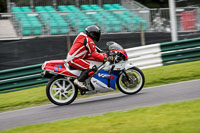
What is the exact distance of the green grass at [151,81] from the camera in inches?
329

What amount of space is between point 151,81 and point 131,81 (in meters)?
1.79

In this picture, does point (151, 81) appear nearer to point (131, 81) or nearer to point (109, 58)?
point (131, 81)

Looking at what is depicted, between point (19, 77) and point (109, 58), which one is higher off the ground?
point (109, 58)

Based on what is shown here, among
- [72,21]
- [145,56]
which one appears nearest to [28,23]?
[72,21]

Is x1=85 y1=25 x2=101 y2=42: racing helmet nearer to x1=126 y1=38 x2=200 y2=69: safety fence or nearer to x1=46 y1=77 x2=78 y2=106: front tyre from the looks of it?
x1=46 y1=77 x2=78 y2=106: front tyre

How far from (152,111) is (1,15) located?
43.2 ft

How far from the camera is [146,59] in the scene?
37.4 feet

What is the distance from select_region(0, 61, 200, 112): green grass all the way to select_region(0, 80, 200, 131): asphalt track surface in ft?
2.70

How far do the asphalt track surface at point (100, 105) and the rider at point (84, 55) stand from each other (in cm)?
66

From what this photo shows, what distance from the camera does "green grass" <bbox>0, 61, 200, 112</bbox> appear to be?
837cm

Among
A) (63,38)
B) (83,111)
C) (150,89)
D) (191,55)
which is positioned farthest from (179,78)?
(63,38)

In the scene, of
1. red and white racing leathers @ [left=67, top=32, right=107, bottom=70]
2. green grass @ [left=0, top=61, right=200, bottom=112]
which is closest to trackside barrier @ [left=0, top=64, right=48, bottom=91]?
green grass @ [left=0, top=61, right=200, bottom=112]

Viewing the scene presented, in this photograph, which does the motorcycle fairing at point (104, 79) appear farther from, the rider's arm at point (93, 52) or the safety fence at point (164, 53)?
the safety fence at point (164, 53)

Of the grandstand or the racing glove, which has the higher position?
the grandstand
